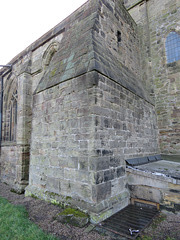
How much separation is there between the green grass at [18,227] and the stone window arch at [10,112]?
6.06 meters

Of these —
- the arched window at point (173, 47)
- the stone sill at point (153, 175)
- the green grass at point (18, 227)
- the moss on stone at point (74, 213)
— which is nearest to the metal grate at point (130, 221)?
the moss on stone at point (74, 213)


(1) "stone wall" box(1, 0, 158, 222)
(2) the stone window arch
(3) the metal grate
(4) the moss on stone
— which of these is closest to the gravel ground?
(3) the metal grate

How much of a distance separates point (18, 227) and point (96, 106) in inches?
110

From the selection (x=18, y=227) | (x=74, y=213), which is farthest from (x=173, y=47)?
(x=18, y=227)

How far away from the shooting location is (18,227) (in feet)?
10.5

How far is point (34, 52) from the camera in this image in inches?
320

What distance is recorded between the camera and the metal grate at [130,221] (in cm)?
305

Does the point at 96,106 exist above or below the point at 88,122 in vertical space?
above

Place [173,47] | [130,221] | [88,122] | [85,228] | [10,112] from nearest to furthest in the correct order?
[85,228] → [130,221] → [88,122] → [173,47] → [10,112]

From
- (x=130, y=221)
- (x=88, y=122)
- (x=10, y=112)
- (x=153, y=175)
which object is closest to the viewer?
(x=130, y=221)

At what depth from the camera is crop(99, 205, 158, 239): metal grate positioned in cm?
305

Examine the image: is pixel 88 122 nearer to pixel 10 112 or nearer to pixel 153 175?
pixel 153 175

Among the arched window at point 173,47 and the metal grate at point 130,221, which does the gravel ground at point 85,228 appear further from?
the arched window at point 173,47

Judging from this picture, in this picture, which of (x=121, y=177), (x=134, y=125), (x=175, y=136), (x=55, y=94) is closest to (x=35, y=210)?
(x=121, y=177)
